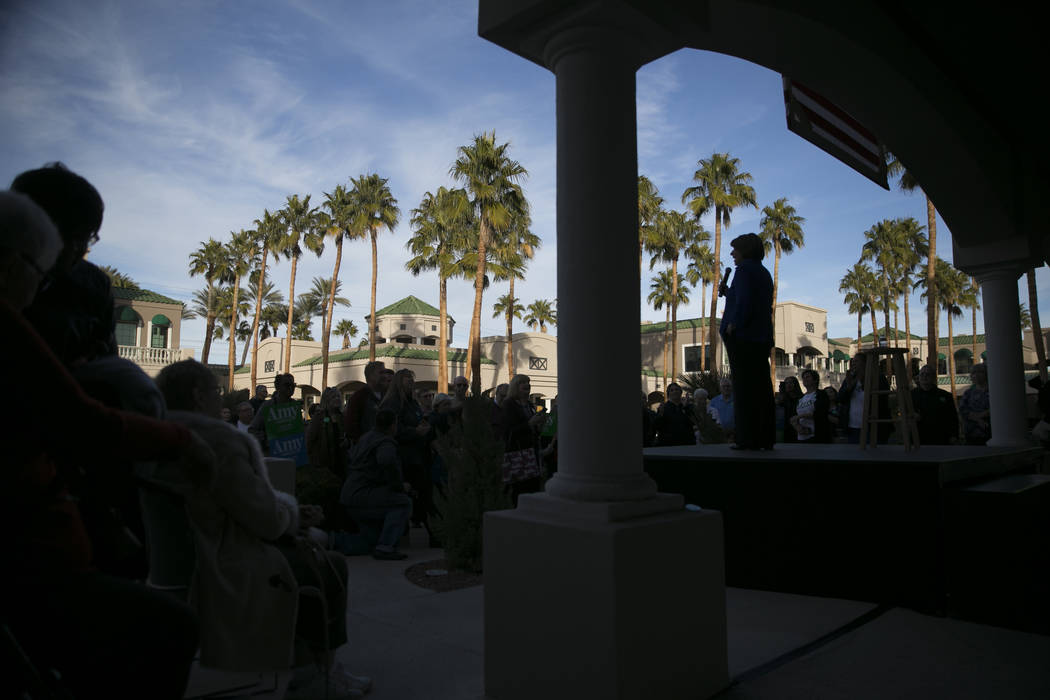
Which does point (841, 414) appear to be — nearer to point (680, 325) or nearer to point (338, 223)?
point (338, 223)

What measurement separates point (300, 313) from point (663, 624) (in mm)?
75114

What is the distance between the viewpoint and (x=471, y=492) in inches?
223

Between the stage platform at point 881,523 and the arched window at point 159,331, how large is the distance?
42.4 meters

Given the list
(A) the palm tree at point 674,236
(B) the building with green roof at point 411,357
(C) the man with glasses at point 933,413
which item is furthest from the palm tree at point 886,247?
(C) the man with glasses at point 933,413

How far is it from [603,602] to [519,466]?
378 centimetres

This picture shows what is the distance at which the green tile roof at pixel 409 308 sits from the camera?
51.0 m

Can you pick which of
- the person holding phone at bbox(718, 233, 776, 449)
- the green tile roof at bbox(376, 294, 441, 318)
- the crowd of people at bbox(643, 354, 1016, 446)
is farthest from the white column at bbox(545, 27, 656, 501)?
the green tile roof at bbox(376, 294, 441, 318)

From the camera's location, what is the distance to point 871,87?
5402 mm

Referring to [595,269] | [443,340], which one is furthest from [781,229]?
[595,269]

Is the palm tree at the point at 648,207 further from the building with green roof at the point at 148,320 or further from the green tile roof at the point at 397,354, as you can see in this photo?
the building with green roof at the point at 148,320

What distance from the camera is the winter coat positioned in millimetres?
2072

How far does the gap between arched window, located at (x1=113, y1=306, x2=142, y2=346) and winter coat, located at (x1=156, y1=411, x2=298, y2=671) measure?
140ft

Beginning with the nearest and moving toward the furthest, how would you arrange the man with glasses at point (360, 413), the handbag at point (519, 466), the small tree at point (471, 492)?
the small tree at point (471, 492) < the handbag at point (519, 466) < the man with glasses at point (360, 413)

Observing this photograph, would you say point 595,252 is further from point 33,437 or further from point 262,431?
point 262,431
